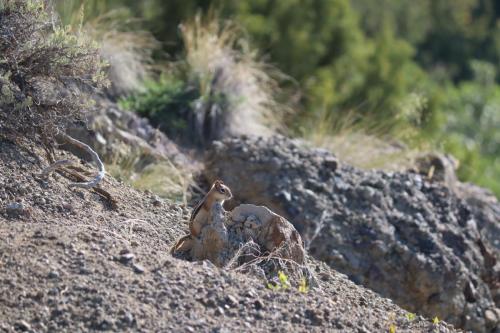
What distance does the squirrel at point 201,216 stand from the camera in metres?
5.50

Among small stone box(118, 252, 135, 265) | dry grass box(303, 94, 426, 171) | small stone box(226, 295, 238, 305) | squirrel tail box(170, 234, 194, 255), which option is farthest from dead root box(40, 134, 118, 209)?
dry grass box(303, 94, 426, 171)

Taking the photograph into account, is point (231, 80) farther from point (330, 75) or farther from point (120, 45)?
point (330, 75)

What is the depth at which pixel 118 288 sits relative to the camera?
4750 mm

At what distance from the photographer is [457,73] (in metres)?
28.0

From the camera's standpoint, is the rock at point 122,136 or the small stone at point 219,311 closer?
the small stone at point 219,311

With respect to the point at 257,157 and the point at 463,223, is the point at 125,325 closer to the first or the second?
the point at 257,157

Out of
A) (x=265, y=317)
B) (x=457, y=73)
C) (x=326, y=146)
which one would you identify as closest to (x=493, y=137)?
(x=457, y=73)

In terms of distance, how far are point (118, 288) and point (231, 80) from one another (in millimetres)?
5877

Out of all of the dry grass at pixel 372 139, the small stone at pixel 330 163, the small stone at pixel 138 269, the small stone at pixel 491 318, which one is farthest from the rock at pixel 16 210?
the dry grass at pixel 372 139

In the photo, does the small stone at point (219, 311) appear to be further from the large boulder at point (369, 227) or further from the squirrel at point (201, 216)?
the large boulder at point (369, 227)

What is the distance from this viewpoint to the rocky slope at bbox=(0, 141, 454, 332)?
458 cm

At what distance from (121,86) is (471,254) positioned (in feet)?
11.4

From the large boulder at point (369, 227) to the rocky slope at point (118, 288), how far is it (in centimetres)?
225

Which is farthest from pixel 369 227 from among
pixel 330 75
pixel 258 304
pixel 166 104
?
pixel 330 75
